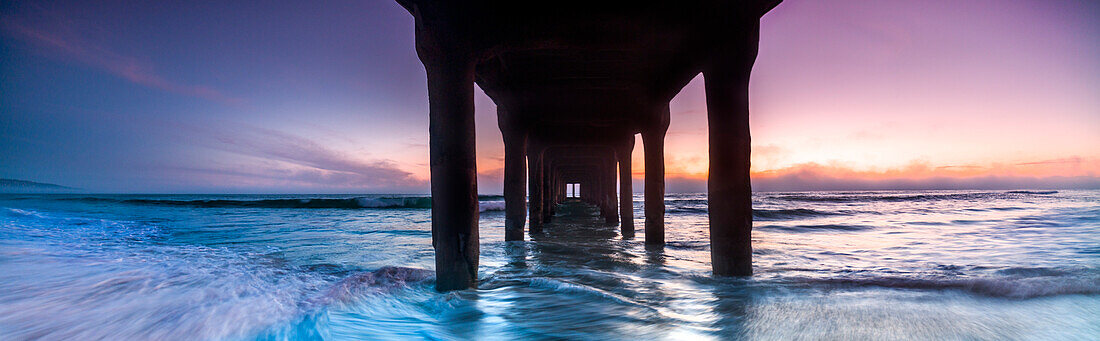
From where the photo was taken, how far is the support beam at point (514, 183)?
969 cm

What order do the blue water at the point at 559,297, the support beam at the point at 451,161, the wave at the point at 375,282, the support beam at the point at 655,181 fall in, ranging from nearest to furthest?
the blue water at the point at 559,297, the support beam at the point at 451,161, the wave at the point at 375,282, the support beam at the point at 655,181

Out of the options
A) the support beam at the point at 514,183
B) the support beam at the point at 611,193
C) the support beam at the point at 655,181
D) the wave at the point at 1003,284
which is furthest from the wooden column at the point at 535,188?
the wave at the point at 1003,284

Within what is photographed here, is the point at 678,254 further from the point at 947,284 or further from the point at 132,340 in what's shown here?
the point at 132,340

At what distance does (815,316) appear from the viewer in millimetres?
3703

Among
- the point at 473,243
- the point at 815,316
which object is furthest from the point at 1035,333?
the point at 473,243

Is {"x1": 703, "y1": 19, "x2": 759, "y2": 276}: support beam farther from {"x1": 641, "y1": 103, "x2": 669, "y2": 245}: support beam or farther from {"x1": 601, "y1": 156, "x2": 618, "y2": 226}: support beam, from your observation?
{"x1": 601, "y1": 156, "x2": 618, "y2": 226}: support beam

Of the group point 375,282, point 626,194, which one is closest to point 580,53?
point 375,282

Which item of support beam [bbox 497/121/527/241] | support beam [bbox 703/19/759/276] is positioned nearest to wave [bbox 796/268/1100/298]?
support beam [bbox 703/19/759/276]

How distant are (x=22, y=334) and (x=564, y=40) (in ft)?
19.7

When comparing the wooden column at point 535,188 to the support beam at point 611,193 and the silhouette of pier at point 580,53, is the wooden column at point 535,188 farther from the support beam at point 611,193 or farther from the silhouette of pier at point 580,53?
the silhouette of pier at point 580,53

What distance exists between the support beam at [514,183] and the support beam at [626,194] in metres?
3.05

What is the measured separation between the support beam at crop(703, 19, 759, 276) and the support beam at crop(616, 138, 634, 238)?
627cm

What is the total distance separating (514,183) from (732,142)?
6056mm

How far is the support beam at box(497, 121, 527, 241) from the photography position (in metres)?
9.69
